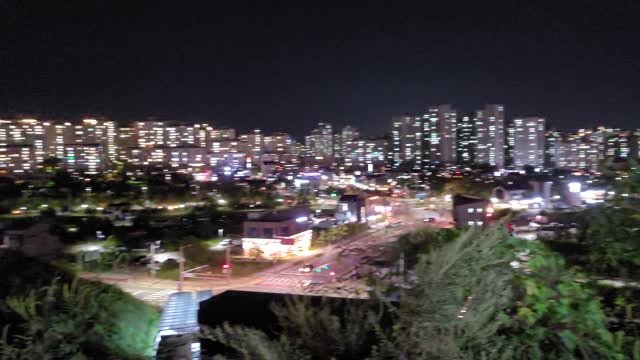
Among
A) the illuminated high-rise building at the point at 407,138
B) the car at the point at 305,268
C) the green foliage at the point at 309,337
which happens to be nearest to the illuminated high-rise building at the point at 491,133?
the illuminated high-rise building at the point at 407,138

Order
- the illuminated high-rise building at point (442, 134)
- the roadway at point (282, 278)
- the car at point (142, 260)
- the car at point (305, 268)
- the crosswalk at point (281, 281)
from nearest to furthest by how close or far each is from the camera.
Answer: the roadway at point (282, 278) < the crosswalk at point (281, 281) < the car at point (305, 268) < the car at point (142, 260) < the illuminated high-rise building at point (442, 134)

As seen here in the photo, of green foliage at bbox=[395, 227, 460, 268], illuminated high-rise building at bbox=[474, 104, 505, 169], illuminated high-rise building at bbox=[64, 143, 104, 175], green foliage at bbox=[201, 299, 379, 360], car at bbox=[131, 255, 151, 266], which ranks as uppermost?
illuminated high-rise building at bbox=[474, 104, 505, 169]

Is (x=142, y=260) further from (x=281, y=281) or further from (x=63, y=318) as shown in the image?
(x=63, y=318)

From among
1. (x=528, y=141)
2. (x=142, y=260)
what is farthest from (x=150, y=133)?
(x=142, y=260)

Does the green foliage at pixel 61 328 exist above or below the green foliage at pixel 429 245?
below

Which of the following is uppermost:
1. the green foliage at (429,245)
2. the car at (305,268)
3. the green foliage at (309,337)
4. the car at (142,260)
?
the green foliage at (429,245)

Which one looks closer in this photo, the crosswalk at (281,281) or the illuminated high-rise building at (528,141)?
the crosswalk at (281,281)

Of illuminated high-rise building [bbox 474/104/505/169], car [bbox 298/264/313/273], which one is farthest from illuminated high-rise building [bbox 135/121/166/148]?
car [bbox 298/264/313/273]

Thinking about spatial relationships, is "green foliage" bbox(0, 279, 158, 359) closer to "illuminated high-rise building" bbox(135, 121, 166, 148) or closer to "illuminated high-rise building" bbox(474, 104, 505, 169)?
"illuminated high-rise building" bbox(474, 104, 505, 169)

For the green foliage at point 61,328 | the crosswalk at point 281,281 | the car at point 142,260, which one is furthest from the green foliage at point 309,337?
the car at point 142,260

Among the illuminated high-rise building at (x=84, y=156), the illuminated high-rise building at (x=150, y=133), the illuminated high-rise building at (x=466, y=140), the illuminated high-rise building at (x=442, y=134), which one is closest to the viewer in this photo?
the illuminated high-rise building at (x=84, y=156)

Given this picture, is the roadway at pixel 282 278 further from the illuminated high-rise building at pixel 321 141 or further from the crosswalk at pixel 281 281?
the illuminated high-rise building at pixel 321 141

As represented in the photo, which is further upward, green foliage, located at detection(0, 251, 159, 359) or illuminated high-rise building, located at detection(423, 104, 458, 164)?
illuminated high-rise building, located at detection(423, 104, 458, 164)

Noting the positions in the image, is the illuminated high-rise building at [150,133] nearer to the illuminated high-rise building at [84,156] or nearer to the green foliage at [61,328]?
the illuminated high-rise building at [84,156]
